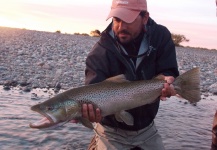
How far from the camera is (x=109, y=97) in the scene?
382cm

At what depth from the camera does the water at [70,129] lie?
575 centimetres

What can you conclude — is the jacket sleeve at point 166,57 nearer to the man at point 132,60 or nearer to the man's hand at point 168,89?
the man at point 132,60

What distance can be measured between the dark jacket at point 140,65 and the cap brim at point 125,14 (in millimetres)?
300

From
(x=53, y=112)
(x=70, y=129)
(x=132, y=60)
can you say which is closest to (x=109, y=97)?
(x=53, y=112)

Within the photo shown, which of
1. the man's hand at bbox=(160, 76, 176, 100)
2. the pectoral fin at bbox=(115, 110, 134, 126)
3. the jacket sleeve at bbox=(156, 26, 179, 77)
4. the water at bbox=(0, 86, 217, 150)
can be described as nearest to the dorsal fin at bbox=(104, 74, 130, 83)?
the pectoral fin at bbox=(115, 110, 134, 126)

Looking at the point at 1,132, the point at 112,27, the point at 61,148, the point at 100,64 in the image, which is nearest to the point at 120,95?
the point at 100,64

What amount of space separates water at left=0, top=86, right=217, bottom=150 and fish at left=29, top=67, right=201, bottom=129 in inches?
77.9

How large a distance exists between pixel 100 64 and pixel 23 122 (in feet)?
8.71

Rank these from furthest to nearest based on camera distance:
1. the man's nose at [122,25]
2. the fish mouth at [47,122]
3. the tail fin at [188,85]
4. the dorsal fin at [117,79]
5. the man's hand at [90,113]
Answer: the man's nose at [122,25] < the tail fin at [188,85] < the dorsal fin at [117,79] < the man's hand at [90,113] < the fish mouth at [47,122]

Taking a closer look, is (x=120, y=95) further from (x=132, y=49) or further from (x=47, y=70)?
(x=47, y=70)

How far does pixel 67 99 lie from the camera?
3701mm

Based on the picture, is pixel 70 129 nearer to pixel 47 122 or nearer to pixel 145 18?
pixel 145 18

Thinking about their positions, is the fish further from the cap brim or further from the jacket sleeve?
the cap brim

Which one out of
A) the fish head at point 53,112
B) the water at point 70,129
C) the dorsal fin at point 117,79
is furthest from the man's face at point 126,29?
the water at point 70,129
